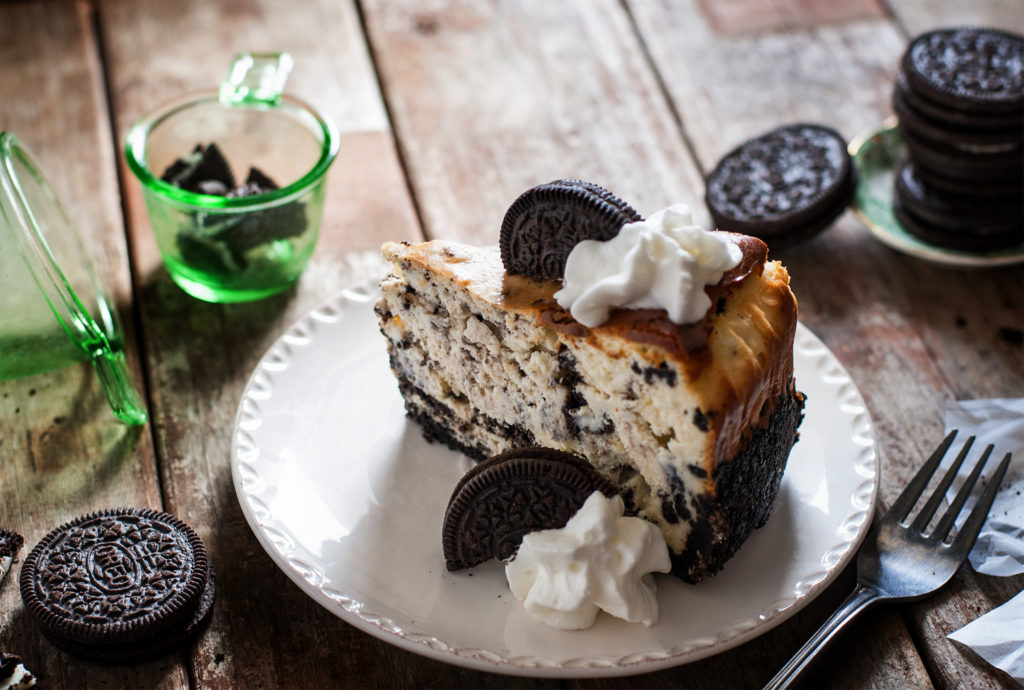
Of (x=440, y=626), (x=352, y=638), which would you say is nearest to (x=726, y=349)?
(x=440, y=626)

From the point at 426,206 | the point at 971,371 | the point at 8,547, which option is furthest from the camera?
the point at 426,206

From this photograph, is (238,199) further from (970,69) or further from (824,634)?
(970,69)

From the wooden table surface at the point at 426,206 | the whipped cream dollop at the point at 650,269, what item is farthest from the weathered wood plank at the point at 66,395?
the whipped cream dollop at the point at 650,269

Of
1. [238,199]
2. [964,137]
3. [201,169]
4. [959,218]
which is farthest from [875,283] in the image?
[201,169]

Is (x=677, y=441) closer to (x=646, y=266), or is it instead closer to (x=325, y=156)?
(x=646, y=266)

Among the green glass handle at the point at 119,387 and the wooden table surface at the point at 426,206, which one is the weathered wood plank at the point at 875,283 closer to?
the wooden table surface at the point at 426,206

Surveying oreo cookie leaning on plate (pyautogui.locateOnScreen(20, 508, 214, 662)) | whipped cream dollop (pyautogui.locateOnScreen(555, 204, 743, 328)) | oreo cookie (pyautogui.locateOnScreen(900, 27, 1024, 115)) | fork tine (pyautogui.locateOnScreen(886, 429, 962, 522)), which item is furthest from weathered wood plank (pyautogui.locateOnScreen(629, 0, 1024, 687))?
oreo cookie leaning on plate (pyautogui.locateOnScreen(20, 508, 214, 662))
